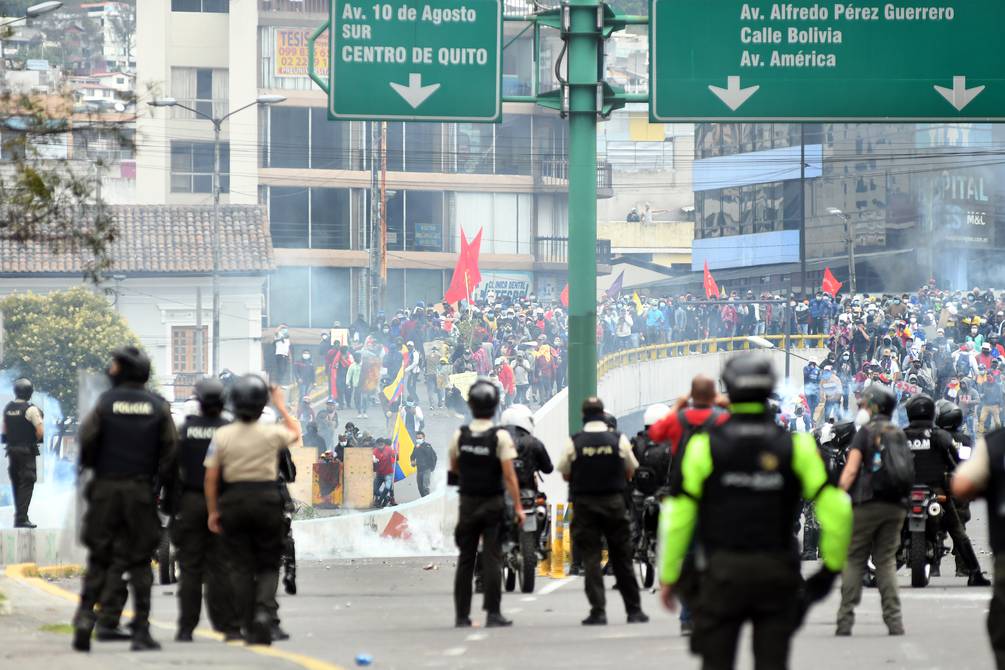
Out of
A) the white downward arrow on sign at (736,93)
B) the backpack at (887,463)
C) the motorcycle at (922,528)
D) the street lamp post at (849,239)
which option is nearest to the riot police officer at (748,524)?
the backpack at (887,463)

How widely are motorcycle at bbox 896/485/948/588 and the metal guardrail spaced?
32.5 meters

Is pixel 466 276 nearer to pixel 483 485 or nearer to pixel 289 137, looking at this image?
pixel 289 137

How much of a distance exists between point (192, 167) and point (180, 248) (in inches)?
337

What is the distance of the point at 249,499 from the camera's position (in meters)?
9.91

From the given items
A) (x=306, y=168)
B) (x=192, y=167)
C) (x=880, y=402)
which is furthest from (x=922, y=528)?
(x=192, y=167)

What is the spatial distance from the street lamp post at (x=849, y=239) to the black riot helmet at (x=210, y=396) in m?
62.6

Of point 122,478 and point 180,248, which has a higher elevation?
point 180,248

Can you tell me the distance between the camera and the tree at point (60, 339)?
165ft

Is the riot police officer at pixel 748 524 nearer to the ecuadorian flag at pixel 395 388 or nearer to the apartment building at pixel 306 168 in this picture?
the ecuadorian flag at pixel 395 388

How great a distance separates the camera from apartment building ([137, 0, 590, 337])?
212ft

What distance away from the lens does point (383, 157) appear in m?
63.8

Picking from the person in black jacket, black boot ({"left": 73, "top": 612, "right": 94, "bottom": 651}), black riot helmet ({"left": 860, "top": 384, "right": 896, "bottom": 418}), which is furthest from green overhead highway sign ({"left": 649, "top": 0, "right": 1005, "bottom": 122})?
the person in black jacket

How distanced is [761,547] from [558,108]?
12637 mm

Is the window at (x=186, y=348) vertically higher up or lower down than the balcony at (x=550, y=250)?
lower down
